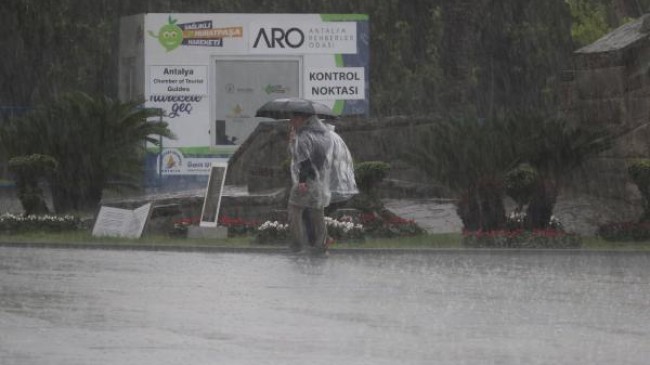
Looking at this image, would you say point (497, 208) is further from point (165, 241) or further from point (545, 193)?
point (165, 241)

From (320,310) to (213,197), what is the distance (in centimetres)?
1064

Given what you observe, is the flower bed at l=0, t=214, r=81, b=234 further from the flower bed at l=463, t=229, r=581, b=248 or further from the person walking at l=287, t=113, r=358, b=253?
the flower bed at l=463, t=229, r=581, b=248

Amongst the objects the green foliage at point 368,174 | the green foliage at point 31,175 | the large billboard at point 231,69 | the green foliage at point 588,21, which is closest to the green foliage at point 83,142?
the green foliage at point 31,175

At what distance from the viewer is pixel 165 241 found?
78.0 ft

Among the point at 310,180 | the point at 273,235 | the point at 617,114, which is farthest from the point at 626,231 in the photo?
the point at 310,180

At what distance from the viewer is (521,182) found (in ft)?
79.0

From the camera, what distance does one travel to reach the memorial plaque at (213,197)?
24484mm

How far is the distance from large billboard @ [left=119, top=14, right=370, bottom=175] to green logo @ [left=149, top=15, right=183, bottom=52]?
2 cm

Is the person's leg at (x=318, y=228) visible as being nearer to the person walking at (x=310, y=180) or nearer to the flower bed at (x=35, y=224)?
→ the person walking at (x=310, y=180)

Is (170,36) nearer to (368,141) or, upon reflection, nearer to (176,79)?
(176,79)

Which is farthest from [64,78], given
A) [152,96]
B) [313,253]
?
[313,253]

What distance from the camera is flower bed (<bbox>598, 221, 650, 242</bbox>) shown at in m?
23.7

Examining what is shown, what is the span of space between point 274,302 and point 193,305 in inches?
28.7

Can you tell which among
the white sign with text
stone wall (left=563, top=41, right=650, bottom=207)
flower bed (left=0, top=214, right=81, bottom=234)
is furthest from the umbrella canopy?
the white sign with text
